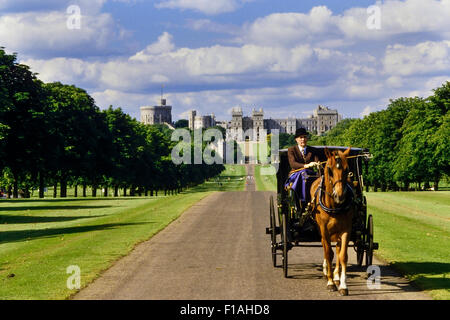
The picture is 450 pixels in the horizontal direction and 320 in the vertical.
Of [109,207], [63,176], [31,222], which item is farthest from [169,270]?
[63,176]

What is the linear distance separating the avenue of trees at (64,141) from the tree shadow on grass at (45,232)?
54.4ft

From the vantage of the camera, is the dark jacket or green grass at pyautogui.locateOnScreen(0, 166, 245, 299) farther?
the dark jacket

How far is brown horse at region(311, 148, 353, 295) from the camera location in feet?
44.3

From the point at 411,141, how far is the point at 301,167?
69.6 metres

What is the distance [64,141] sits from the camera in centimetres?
6781

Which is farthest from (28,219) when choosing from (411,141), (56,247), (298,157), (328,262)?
(411,141)

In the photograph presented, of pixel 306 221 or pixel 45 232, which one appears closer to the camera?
pixel 306 221

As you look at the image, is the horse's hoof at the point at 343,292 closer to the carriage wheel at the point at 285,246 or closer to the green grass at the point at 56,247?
the carriage wheel at the point at 285,246

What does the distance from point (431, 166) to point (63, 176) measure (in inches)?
→ 1711

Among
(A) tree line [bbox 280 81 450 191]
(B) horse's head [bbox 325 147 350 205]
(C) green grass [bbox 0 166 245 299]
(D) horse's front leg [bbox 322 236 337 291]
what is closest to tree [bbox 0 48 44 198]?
(C) green grass [bbox 0 166 245 299]

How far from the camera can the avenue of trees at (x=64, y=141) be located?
5722cm

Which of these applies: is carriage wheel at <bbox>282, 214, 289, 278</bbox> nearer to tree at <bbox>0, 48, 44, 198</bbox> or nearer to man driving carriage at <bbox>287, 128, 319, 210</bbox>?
man driving carriage at <bbox>287, 128, 319, 210</bbox>

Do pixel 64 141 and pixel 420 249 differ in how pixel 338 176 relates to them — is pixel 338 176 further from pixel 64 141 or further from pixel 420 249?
pixel 64 141

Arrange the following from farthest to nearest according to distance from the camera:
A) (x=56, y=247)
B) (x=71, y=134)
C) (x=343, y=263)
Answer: (x=71, y=134), (x=56, y=247), (x=343, y=263)
